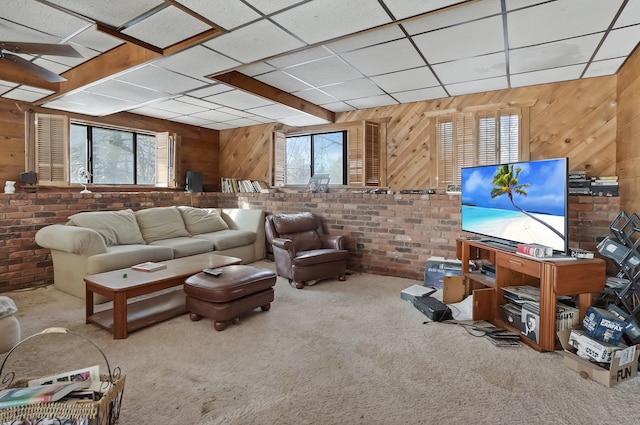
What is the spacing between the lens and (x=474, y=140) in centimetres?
446

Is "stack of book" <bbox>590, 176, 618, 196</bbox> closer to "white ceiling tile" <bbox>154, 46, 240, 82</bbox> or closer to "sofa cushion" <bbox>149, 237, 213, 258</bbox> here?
"white ceiling tile" <bbox>154, 46, 240, 82</bbox>

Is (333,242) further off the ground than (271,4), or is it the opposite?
(271,4)

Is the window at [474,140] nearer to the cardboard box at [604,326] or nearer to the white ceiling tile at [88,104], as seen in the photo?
the cardboard box at [604,326]

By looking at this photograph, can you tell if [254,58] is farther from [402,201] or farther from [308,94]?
[402,201]

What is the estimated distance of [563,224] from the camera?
239 centimetres

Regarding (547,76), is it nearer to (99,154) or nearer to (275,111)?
(275,111)

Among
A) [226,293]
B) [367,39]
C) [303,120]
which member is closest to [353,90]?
[303,120]

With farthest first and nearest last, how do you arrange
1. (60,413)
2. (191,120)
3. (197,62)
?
(191,120)
(197,62)
(60,413)

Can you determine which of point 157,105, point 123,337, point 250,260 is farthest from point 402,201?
point 157,105

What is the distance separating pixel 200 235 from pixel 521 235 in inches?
160

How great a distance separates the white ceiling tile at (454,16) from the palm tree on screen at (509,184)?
1.21 metres

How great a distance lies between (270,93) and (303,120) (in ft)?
4.15

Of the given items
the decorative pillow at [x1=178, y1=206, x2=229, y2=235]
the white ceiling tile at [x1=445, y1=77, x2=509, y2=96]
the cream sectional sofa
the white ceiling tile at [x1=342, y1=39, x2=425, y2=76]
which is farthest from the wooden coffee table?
the white ceiling tile at [x1=445, y1=77, x2=509, y2=96]

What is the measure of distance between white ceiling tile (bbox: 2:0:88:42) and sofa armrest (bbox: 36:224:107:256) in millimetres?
1813
